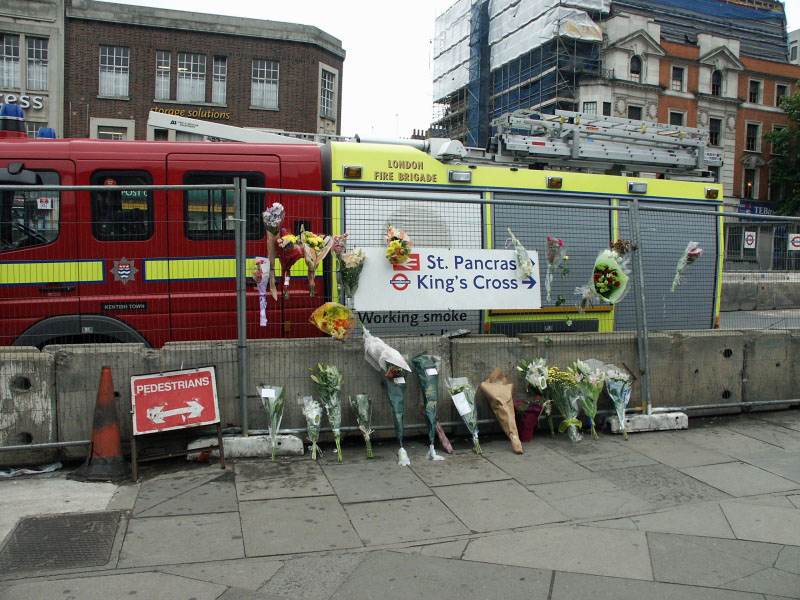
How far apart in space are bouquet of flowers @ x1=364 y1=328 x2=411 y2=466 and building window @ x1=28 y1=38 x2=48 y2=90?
28170mm

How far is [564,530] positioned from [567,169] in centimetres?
559

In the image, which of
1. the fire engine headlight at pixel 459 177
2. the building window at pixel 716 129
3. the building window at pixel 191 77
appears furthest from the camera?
the building window at pixel 716 129

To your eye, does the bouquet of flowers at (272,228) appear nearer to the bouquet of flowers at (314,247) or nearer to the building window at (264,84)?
the bouquet of flowers at (314,247)

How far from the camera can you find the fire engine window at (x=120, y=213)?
6.64 m

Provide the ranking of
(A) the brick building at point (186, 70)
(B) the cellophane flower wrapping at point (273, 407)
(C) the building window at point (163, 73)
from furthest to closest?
1. (C) the building window at point (163, 73)
2. (A) the brick building at point (186, 70)
3. (B) the cellophane flower wrapping at point (273, 407)

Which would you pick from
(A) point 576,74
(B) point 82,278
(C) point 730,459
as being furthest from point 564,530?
(A) point 576,74

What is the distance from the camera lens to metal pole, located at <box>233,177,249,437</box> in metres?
6.00

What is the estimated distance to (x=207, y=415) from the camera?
18.8 feet

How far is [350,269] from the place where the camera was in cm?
618

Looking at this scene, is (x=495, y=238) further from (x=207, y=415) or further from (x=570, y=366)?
(x=207, y=415)

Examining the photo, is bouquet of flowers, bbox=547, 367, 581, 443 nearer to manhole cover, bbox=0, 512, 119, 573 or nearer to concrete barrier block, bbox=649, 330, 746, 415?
concrete barrier block, bbox=649, 330, 746, 415

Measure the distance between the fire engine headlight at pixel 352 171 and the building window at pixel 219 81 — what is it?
2540 cm

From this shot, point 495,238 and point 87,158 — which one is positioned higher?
point 87,158

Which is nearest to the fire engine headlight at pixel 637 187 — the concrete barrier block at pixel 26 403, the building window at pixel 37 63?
the concrete barrier block at pixel 26 403
